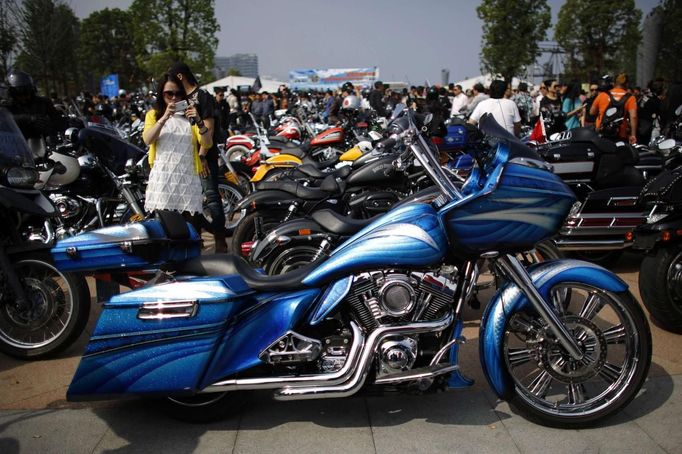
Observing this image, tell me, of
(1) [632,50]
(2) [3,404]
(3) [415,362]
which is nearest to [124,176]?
(2) [3,404]

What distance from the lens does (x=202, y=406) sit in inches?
117

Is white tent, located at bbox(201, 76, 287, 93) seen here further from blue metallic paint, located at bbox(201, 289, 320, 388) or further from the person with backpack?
blue metallic paint, located at bbox(201, 289, 320, 388)

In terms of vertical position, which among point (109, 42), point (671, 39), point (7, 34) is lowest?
point (671, 39)

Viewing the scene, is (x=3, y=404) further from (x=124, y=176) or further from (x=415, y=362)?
(x=124, y=176)

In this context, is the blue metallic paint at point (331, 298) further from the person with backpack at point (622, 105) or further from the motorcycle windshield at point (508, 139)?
the person with backpack at point (622, 105)

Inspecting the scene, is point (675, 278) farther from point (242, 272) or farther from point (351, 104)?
point (351, 104)

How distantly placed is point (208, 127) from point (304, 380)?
264 cm

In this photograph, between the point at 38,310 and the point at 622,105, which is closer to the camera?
the point at 38,310

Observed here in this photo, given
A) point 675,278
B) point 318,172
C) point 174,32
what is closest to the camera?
point 675,278

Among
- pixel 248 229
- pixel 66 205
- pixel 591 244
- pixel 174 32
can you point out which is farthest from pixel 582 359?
pixel 174 32

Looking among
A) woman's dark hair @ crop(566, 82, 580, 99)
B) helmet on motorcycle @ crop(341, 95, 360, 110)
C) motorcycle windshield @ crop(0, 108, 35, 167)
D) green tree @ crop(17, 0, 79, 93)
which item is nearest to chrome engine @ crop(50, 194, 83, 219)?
motorcycle windshield @ crop(0, 108, 35, 167)

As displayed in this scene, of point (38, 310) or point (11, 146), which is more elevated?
point (11, 146)

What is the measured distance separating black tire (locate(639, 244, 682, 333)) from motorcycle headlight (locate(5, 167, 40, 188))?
13.7 ft

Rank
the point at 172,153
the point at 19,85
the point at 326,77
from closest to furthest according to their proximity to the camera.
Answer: the point at 172,153, the point at 19,85, the point at 326,77
